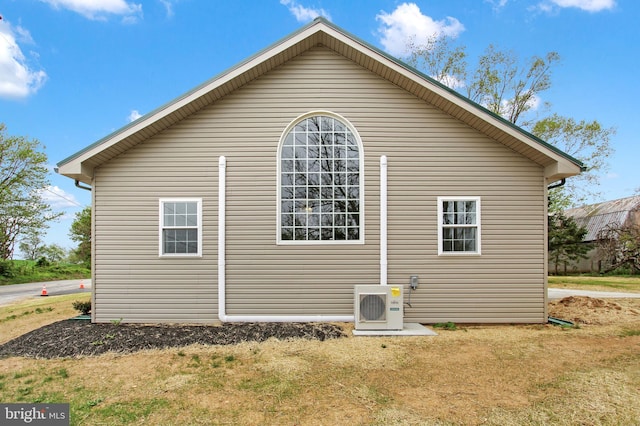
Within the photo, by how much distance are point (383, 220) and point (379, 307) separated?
1746mm

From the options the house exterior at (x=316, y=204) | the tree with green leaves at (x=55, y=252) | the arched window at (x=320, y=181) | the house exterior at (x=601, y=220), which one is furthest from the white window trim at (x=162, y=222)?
the tree with green leaves at (x=55, y=252)

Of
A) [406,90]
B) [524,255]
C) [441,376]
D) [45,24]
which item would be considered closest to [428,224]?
[524,255]

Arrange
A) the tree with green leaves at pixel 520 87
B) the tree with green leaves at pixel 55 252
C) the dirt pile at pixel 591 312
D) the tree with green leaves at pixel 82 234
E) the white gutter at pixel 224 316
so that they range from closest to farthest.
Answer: the white gutter at pixel 224 316, the dirt pile at pixel 591 312, the tree with green leaves at pixel 520 87, the tree with green leaves at pixel 82 234, the tree with green leaves at pixel 55 252

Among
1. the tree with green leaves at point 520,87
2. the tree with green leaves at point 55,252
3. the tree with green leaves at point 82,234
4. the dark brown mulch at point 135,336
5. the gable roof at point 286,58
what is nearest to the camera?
the dark brown mulch at point 135,336

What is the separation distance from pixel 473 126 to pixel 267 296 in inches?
221

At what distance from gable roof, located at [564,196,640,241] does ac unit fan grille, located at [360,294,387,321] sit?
72.8 ft

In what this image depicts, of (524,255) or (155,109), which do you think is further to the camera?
(524,255)

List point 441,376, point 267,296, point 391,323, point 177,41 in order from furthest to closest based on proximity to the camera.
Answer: point 177,41 → point 267,296 → point 391,323 → point 441,376

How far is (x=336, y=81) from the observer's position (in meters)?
6.95

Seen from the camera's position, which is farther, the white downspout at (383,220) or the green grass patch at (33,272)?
the green grass patch at (33,272)

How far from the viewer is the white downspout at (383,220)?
670cm

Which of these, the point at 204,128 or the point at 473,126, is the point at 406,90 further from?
the point at 204,128

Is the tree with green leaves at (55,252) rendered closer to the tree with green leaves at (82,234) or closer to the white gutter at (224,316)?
the tree with green leaves at (82,234)

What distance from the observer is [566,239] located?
1998cm
